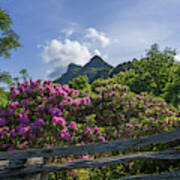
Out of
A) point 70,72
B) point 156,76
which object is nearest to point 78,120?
point 156,76

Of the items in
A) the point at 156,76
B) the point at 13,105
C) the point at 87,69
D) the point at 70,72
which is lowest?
the point at 13,105

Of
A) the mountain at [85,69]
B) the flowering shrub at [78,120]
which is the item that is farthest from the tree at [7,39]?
the mountain at [85,69]

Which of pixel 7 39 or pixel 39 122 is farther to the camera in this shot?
pixel 7 39

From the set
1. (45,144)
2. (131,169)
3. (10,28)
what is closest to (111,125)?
(131,169)

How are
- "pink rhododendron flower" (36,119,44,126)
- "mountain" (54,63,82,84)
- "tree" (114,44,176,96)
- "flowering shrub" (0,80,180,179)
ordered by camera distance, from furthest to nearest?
"mountain" (54,63,82,84)
"tree" (114,44,176,96)
"pink rhododendron flower" (36,119,44,126)
"flowering shrub" (0,80,180,179)

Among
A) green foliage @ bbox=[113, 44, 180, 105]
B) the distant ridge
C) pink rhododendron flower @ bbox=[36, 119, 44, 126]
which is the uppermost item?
the distant ridge

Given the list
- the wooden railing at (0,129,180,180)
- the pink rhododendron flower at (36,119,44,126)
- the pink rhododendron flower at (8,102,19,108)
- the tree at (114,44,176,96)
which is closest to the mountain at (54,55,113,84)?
the tree at (114,44,176,96)

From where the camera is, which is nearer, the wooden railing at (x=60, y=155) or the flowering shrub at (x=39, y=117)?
the wooden railing at (x=60, y=155)

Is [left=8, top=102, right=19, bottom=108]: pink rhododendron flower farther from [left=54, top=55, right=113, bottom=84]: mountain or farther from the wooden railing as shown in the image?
[left=54, top=55, right=113, bottom=84]: mountain

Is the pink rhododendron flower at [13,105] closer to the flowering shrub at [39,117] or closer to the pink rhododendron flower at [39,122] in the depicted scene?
the flowering shrub at [39,117]

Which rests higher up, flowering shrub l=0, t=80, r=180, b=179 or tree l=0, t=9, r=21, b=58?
tree l=0, t=9, r=21, b=58

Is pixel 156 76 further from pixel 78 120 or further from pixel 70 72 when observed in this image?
pixel 70 72

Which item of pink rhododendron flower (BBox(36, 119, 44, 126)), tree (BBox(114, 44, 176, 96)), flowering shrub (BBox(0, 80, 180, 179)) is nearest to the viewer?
flowering shrub (BBox(0, 80, 180, 179))

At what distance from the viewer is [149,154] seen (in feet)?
10.8
